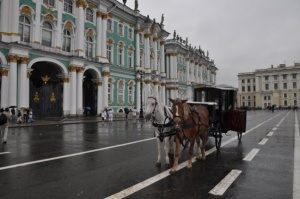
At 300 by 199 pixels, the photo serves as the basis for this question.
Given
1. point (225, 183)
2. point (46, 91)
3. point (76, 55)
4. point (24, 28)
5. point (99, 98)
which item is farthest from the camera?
point (99, 98)

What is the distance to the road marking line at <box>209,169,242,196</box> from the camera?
5191 mm

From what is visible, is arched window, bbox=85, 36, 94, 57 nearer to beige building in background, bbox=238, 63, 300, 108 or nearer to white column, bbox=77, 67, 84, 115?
white column, bbox=77, 67, 84, 115

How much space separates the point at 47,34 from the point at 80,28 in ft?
14.7

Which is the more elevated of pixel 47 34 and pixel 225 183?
pixel 47 34

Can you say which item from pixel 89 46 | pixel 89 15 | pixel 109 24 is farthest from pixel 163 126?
pixel 109 24

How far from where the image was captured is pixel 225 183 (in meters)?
5.79

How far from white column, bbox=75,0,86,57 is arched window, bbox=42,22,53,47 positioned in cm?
341

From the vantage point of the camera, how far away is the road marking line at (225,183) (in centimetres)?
519

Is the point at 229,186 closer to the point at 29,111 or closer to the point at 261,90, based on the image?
the point at 29,111

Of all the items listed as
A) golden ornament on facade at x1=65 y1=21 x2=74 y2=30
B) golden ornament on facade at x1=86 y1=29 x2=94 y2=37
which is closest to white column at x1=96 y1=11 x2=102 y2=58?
golden ornament on facade at x1=86 y1=29 x2=94 y2=37

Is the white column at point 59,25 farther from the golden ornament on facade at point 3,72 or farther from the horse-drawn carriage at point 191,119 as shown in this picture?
the horse-drawn carriage at point 191,119

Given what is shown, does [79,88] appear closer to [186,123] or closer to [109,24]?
[109,24]

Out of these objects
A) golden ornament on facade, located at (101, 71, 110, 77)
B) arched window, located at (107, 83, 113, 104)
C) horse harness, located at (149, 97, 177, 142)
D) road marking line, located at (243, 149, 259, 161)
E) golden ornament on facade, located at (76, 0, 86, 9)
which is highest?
golden ornament on facade, located at (76, 0, 86, 9)

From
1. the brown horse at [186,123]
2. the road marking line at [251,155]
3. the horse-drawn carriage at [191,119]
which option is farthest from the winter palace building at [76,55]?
the brown horse at [186,123]
